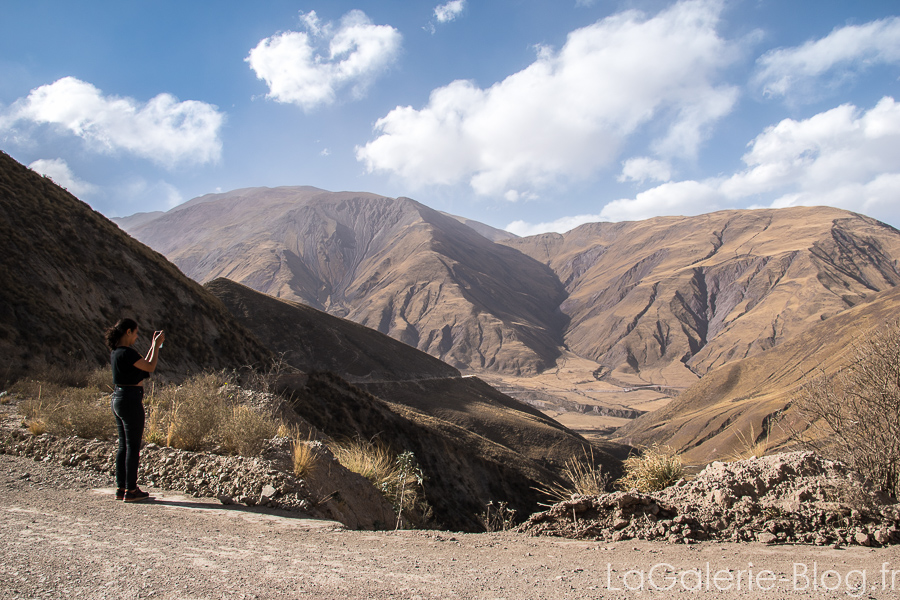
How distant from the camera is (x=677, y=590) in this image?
3918mm

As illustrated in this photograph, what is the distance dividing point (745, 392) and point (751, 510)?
79032 millimetres

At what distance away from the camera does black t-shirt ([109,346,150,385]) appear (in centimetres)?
576

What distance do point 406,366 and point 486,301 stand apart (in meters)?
136

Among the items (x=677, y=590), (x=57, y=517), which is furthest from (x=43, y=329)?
(x=677, y=590)

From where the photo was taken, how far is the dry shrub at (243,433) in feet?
22.2

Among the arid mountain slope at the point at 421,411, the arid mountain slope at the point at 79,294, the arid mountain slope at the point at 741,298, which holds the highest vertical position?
the arid mountain slope at the point at 741,298

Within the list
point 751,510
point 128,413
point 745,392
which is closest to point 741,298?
point 745,392

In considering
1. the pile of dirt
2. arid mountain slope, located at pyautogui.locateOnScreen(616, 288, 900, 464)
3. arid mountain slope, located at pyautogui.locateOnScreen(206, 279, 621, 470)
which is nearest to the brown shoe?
the pile of dirt

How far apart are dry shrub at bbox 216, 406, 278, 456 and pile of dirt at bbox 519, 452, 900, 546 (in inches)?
150

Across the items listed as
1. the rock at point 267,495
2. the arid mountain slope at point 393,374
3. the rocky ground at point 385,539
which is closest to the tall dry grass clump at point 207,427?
the rocky ground at point 385,539

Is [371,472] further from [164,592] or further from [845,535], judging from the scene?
[845,535]

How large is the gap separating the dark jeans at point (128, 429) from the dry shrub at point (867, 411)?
27.6 feet

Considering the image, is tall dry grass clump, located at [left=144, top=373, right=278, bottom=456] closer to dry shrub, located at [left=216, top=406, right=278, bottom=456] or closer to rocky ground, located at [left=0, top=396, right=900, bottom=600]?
dry shrub, located at [left=216, top=406, right=278, bottom=456]

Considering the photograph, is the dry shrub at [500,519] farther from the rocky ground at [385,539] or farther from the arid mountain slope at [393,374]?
the arid mountain slope at [393,374]
